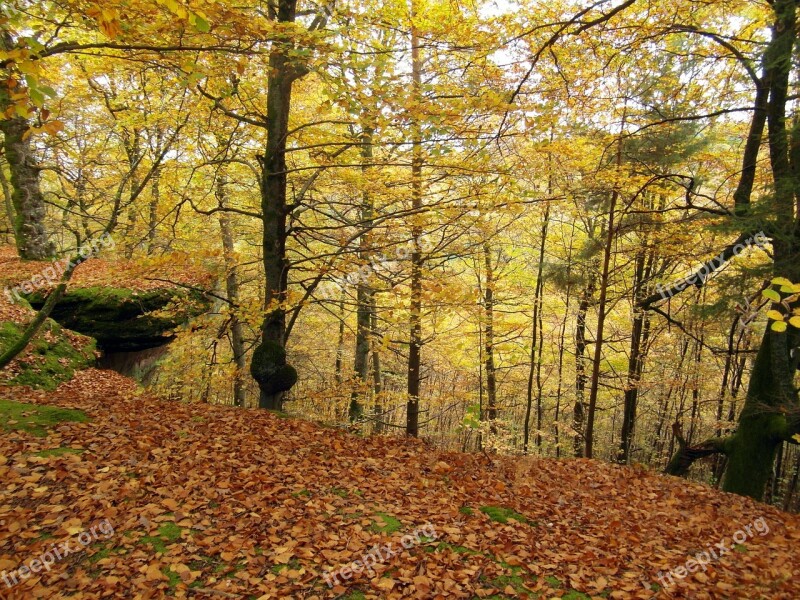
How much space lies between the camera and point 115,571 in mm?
3512

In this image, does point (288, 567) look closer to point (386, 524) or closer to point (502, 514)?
point (386, 524)

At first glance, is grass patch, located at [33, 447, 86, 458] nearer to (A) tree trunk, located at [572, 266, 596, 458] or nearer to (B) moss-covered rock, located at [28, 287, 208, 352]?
(B) moss-covered rock, located at [28, 287, 208, 352]

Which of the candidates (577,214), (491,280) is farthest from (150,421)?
(577,214)

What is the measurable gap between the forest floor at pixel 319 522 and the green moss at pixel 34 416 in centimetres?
3

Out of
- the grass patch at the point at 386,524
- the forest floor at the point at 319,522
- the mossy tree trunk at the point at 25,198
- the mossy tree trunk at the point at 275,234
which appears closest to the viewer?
the forest floor at the point at 319,522

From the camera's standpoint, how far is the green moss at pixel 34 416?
550 cm

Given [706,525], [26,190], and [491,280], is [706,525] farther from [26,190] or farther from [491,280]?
[26,190]

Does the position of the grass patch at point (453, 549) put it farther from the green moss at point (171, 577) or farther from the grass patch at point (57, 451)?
the grass patch at point (57, 451)

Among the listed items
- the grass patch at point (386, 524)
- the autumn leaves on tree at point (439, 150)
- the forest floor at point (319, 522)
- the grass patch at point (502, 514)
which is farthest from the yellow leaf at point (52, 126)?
the grass patch at point (502, 514)

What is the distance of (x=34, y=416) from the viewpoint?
589 centimetres

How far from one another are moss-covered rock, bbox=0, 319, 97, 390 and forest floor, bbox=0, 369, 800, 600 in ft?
5.26

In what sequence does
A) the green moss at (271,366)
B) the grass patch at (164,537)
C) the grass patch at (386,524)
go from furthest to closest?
the green moss at (271,366) → the grass patch at (386,524) → the grass patch at (164,537)

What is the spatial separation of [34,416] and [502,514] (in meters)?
6.11

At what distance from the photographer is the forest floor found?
365cm
